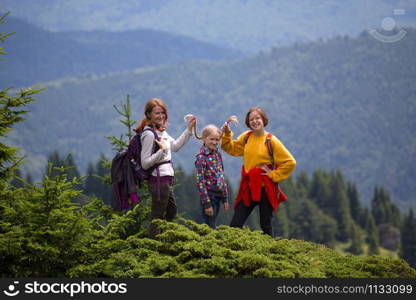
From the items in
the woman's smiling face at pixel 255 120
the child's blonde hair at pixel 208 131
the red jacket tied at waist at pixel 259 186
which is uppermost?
the woman's smiling face at pixel 255 120

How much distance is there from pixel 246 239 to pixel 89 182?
95.6 m

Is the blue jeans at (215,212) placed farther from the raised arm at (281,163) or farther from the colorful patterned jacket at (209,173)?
the raised arm at (281,163)

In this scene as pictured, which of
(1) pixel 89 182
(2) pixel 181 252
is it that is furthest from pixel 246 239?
(1) pixel 89 182

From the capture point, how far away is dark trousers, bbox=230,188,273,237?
1038cm

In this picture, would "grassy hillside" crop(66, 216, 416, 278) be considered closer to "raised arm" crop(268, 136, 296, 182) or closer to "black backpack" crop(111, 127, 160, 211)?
"black backpack" crop(111, 127, 160, 211)

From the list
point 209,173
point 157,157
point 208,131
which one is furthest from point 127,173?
point 208,131

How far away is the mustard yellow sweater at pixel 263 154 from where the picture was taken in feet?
33.5

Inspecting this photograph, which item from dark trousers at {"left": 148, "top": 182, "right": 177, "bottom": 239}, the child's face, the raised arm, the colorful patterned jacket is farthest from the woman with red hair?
the raised arm

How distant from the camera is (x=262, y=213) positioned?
10406 mm

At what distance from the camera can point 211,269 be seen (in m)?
7.74

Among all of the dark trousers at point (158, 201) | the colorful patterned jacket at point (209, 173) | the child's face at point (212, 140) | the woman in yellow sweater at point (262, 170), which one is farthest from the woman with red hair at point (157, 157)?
the woman in yellow sweater at point (262, 170)

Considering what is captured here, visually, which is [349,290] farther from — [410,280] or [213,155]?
[213,155]

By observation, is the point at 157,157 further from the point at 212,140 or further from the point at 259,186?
the point at 259,186

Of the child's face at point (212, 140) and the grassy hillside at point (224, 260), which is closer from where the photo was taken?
the grassy hillside at point (224, 260)
